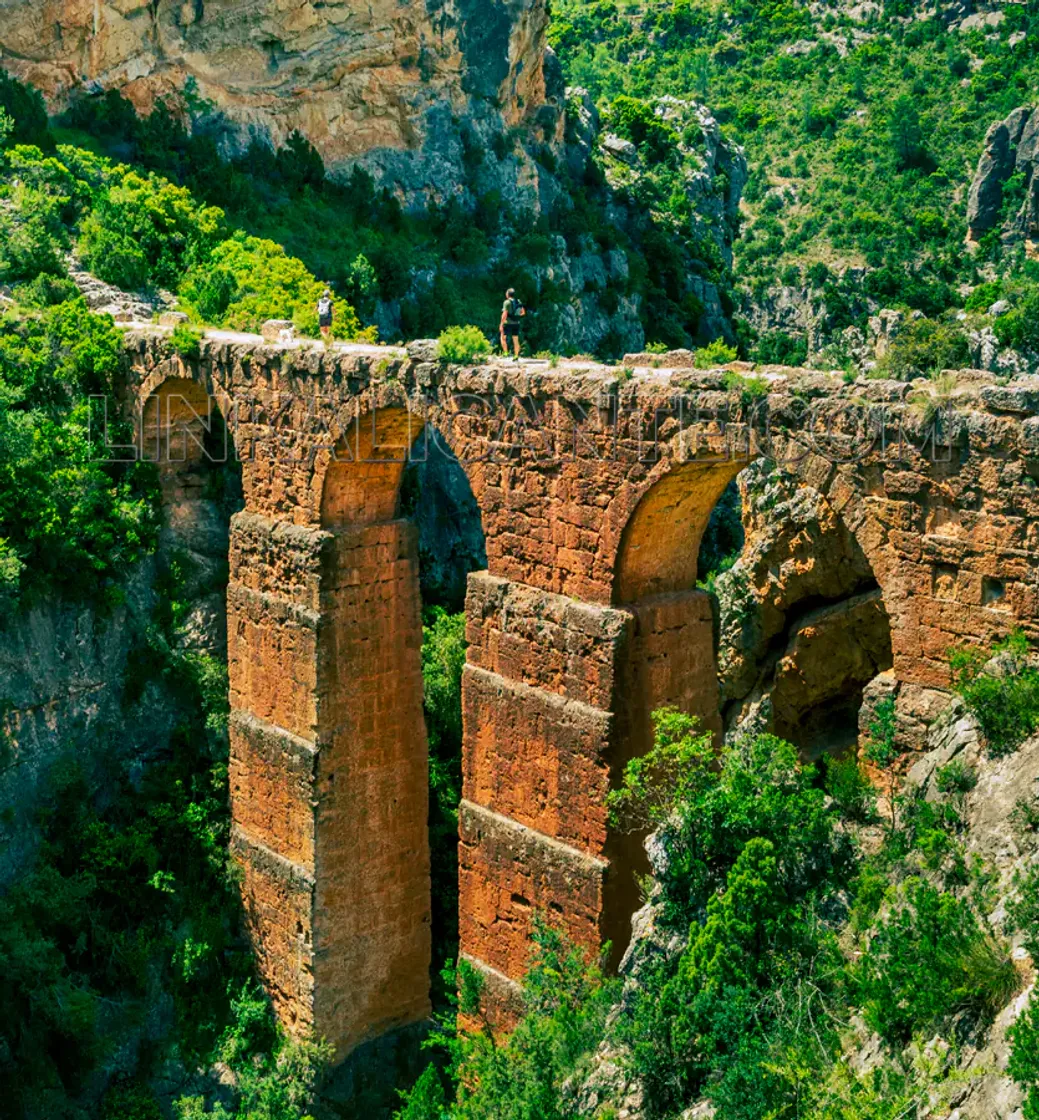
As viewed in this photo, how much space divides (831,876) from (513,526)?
478cm

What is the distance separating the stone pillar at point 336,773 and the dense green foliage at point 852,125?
3037 centimetres

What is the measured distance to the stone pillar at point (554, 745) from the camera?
13688 mm

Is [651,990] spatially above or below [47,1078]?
above

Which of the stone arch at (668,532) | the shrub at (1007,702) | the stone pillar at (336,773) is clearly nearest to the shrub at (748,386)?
the stone arch at (668,532)

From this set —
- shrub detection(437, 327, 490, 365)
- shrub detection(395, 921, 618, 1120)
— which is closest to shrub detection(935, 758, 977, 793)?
shrub detection(395, 921, 618, 1120)

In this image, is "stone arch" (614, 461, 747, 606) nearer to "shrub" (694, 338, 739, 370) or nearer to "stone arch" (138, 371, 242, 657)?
"shrub" (694, 338, 739, 370)

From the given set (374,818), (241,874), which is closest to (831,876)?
Result: (374,818)

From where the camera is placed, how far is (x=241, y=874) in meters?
18.1

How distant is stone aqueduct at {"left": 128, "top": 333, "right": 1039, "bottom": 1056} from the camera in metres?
11.7

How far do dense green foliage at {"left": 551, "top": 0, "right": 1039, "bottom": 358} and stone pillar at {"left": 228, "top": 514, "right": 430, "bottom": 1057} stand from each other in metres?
30.4

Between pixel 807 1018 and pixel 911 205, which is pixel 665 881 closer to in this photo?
pixel 807 1018

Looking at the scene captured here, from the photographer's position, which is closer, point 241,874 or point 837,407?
point 837,407

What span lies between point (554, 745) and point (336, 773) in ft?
11.5

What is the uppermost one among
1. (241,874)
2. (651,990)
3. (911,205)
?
(911,205)
